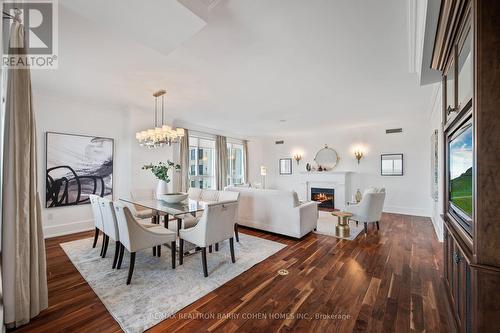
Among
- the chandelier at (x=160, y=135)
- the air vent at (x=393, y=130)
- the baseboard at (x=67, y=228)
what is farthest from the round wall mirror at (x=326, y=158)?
the baseboard at (x=67, y=228)

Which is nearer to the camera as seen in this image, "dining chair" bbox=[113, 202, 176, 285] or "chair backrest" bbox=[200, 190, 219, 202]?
"dining chair" bbox=[113, 202, 176, 285]

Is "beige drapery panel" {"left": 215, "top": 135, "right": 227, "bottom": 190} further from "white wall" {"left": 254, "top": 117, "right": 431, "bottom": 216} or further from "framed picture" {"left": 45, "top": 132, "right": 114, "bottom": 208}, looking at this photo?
"framed picture" {"left": 45, "top": 132, "right": 114, "bottom": 208}

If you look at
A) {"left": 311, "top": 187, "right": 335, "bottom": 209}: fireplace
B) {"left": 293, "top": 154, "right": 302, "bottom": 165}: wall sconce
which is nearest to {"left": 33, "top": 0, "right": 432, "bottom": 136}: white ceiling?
{"left": 311, "top": 187, "right": 335, "bottom": 209}: fireplace

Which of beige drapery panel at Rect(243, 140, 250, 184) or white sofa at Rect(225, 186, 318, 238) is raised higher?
beige drapery panel at Rect(243, 140, 250, 184)

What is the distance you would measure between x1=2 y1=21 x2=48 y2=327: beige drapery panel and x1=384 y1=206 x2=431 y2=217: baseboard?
24.6ft

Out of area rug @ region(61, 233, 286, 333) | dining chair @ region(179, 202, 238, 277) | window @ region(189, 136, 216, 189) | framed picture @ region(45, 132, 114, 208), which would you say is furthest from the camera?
window @ region(189, 136, 216, 189)

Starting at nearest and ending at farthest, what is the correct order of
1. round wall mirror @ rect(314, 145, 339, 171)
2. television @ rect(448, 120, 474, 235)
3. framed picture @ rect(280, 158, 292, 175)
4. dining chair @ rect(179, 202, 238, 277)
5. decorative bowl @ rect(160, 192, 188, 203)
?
television @ rect(448, 120, 474, 235) < dining chair @ rect(179, 202, 238, 277) < decorative bowl @ rect(160, 192, 188, 203) < round wall mirror @ rect(314, 145, 339, 171) < framed picture @ rect(280, 158, 292, 175)

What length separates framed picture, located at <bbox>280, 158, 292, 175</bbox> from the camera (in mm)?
8591

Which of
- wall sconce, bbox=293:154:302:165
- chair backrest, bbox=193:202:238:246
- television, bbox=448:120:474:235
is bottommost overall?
chair backrest, bbox=193:202:238:246

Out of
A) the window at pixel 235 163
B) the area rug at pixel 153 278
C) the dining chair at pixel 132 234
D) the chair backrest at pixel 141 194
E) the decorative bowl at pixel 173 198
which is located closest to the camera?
the area rug at pixel 153 278

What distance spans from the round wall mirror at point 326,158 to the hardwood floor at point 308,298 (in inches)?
168

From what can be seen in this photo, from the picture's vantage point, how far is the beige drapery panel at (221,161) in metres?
7.59

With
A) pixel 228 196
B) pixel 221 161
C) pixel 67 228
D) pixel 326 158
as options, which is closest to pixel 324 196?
pixel 326 158

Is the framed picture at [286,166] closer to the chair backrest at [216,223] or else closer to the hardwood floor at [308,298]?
the hardwood floor at [308,298]
